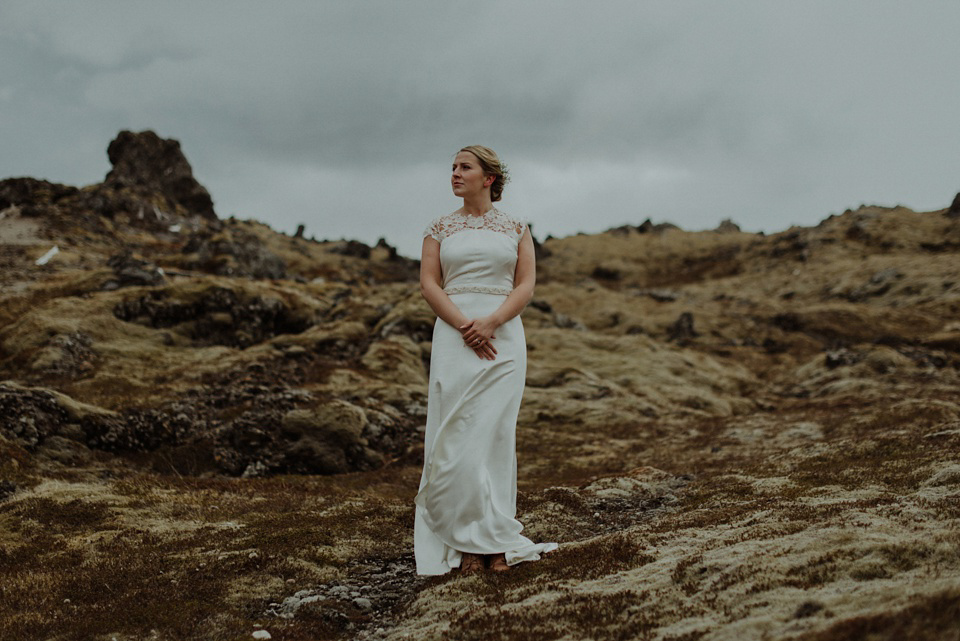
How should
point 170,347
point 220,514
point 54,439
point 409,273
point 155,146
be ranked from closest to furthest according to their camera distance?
point 220,514, point 54,439, point 170,347, point 409,273, point 155,146

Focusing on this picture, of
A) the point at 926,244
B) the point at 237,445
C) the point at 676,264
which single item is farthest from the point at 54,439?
the point at 676,264

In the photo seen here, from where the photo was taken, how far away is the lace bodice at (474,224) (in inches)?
362

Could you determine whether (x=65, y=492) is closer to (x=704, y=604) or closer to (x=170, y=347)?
(x=704, y=604)

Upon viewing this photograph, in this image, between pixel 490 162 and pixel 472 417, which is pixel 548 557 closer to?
pixel 472 417

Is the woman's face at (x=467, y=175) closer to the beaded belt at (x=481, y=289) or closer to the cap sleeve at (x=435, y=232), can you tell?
the cap sleeve at (x=435, y=232)

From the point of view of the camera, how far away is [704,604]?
5.72 metres

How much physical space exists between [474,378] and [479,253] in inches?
67.9

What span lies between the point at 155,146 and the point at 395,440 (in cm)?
13781

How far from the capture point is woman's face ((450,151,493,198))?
905 centimetres

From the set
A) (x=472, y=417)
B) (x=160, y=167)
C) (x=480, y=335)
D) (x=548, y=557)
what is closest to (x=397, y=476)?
(x=548, y=557)

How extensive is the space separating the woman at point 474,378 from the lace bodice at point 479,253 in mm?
14

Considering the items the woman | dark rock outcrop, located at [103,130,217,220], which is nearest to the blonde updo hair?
the woman

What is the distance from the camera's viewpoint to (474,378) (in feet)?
28.1

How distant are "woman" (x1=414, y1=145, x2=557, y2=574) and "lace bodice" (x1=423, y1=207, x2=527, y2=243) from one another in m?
0.01
